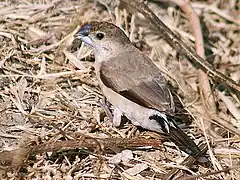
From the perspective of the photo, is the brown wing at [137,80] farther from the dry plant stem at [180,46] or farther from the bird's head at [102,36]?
the dry plant stem at [180,46]

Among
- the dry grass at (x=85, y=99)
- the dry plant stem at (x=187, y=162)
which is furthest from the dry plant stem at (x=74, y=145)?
the dry plant stem at (x=187, y=162)

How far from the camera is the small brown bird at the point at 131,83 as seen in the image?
4.87 meters

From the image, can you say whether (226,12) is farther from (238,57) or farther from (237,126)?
(237,126)

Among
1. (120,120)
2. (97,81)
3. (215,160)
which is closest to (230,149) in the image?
(215,160)

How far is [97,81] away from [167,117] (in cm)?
86

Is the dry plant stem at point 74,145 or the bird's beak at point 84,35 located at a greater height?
the bird's beak at point 84,35

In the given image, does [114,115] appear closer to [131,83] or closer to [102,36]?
[131,83]

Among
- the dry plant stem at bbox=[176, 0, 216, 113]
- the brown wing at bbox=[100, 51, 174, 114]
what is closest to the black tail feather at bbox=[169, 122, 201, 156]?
the brown wing at bbox=[100, 51, 174, 114]

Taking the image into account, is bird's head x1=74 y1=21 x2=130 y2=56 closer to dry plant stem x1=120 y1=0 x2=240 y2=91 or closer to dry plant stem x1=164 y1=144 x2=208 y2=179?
dry plant stem x1=120 y1=0 x2=240 y2=91

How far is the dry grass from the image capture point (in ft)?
15.1

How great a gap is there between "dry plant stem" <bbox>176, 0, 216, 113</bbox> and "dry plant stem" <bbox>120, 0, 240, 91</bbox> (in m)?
0.08

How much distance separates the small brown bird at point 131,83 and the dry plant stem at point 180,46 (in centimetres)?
51

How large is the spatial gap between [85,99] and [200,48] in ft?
4.48

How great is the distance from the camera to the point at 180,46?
5.86 metres
